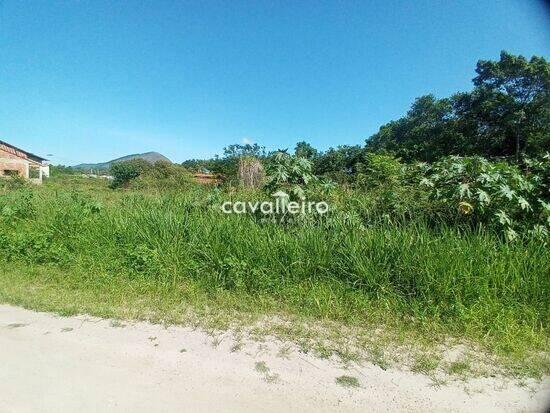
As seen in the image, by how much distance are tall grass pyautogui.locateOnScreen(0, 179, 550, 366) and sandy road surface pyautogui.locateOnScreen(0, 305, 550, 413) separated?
0.79 metres

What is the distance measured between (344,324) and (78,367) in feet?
7.17

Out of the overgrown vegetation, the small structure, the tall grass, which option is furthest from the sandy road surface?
the small structure

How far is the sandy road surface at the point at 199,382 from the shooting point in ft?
6.61

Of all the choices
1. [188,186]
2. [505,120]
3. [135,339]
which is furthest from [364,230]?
[505,120]

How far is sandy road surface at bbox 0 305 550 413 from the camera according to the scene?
2014 millimetres

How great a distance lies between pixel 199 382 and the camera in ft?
7.27

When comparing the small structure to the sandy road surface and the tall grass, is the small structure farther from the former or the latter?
the sandy road surface

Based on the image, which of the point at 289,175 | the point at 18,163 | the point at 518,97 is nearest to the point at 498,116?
the point at 518,97

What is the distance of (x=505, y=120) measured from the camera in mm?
23516

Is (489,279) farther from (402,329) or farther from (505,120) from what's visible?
(505,120)

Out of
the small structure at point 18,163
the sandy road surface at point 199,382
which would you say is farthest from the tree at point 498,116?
the small structure at point 18,163

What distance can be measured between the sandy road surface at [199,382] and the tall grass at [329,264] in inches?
31.3

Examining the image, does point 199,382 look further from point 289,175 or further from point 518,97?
point 518,97

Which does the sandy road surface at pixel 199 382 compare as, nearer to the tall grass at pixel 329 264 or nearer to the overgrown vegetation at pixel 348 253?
the overgrown vegetation at pixel 348 253
